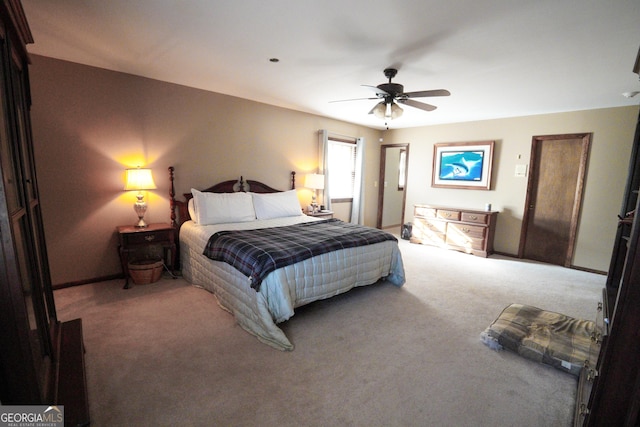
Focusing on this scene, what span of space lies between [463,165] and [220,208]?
14.9 feet

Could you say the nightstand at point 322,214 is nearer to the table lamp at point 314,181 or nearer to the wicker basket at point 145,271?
the table lamp at point 314,181

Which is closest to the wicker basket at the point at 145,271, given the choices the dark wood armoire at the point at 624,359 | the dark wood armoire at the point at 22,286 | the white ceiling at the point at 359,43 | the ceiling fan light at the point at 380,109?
the dark wood armoire at the point at 22,286

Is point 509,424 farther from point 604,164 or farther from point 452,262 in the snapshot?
point 604,164

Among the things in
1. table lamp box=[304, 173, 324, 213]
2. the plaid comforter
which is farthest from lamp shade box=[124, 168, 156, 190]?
table lamp box=[304, 173, 324, 213]

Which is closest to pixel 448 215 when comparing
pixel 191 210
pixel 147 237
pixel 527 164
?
pixel 527 164

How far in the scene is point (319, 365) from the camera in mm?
2020

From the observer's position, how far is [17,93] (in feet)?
4.84

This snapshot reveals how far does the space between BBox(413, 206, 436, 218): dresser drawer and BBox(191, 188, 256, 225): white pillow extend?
341 cm

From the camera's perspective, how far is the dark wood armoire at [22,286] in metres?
0.96

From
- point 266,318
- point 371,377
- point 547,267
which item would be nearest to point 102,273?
point 266,318

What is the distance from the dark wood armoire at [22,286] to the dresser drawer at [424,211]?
17.5 ft

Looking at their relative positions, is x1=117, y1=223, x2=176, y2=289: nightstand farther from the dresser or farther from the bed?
the dresser

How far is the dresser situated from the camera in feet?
16.2

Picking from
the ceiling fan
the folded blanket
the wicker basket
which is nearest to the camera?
the folded blanket
